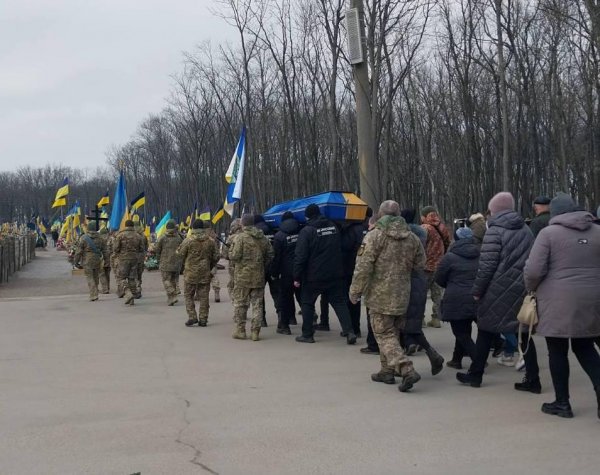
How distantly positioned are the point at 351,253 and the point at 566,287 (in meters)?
4.56

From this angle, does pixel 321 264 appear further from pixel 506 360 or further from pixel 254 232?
pixel 506 360

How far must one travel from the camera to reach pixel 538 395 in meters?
6.43

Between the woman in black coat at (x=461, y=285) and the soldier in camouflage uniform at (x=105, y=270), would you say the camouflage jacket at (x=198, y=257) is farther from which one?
the soldier in camouflage uniform at (x=105, y=270)

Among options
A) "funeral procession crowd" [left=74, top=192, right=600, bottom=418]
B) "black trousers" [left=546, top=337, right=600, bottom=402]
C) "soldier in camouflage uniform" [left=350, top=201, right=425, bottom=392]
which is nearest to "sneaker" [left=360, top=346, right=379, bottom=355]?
"funeral procession crowd" [left=74, top=192, right=600, bottom=418]

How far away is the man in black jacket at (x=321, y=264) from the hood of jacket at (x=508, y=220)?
3129 mm

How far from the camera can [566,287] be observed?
5410 millimetres

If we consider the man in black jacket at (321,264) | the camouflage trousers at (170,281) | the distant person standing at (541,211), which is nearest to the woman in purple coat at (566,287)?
the distant person standing at (541,211)

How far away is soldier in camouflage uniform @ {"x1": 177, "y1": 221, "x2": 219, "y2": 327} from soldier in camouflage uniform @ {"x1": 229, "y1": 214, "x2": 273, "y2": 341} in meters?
1.31

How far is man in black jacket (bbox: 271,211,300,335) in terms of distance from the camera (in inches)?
403

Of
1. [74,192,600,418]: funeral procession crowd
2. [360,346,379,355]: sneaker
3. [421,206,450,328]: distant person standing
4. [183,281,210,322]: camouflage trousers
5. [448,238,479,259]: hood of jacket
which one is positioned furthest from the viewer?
[183,281,210,322]: camouflage trousers

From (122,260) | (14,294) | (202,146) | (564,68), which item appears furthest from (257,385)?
(202,146)

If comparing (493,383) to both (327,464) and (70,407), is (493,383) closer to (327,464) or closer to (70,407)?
(327,464)

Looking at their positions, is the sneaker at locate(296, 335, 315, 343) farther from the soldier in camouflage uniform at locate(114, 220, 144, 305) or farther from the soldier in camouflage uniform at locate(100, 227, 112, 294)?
the soldier in camouflage uniform at locate(100, 227, 112, 294)

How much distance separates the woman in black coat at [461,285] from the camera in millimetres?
7184
